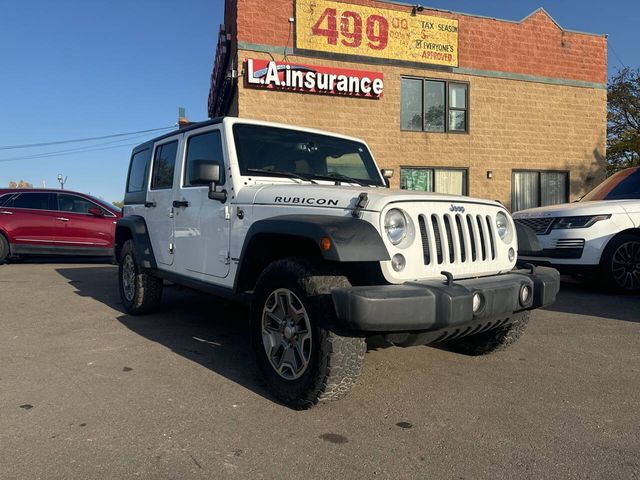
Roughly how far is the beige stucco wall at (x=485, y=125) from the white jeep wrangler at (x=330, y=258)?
890 centimetres

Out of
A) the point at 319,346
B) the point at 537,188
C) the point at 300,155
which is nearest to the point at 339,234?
the point at 319,346

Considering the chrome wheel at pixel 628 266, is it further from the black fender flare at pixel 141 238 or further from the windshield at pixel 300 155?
the black fender flare at pixel 141 238

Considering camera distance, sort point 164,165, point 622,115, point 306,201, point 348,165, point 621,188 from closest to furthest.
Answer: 1. point 306,201
2. point 348,165
3. point 164,165
4. point 621,188
5. point 622,115

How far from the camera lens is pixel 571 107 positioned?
1559 cm

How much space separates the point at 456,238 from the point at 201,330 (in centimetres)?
295

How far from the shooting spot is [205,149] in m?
4.34

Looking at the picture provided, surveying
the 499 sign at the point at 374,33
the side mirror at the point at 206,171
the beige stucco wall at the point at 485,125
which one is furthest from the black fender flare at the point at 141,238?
the 499 sign at the point at 374,33

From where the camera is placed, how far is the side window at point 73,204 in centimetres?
1091

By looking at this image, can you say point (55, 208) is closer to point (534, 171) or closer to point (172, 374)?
point (172, 374)

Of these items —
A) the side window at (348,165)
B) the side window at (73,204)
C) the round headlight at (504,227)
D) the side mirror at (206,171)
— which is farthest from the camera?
the side window at (73,204)

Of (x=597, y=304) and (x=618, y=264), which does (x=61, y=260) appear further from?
(x=618, y=264)

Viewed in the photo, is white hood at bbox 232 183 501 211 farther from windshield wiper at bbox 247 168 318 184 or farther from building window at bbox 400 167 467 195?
building window at bbox 400 167 467 195

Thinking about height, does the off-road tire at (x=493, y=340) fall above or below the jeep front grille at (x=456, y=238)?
below

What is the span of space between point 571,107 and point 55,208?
14862 millimetres
